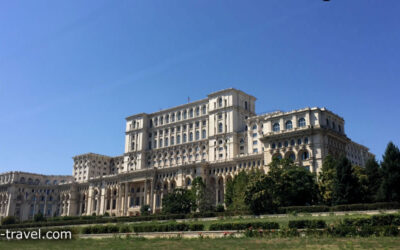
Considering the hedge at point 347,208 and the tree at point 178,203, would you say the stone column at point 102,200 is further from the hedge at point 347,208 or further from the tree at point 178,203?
the hedge at point 347,208

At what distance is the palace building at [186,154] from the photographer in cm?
9212

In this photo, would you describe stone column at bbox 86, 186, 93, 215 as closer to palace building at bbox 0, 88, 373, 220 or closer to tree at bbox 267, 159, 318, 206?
palace building at bbox 0, 88, 373, 220

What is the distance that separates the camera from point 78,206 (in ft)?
502

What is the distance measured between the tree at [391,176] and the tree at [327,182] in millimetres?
8161

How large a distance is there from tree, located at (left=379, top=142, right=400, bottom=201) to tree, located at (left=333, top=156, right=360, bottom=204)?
166 inches

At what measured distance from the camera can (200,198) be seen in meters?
93.2

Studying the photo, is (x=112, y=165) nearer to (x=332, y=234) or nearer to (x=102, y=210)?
(x=102, y=210)

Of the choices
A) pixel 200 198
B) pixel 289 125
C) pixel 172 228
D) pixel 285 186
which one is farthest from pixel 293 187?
pixel 172 228

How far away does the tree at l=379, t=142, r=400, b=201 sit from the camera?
62.8m

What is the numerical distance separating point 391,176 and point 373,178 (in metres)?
7.76

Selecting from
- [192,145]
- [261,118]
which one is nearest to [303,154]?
[261,118]

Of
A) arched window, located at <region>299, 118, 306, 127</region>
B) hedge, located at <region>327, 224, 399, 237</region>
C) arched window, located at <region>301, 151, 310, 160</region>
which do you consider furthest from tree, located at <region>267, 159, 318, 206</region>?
hedge, located at <region>327, 224, 399, 237</region>

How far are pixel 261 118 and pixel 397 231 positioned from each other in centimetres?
7891

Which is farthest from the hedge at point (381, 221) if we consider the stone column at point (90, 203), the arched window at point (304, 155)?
the stone column at point (90, 203)
